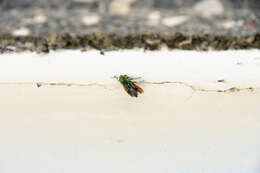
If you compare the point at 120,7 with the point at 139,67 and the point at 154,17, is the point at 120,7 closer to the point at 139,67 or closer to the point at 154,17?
the point at 154,17

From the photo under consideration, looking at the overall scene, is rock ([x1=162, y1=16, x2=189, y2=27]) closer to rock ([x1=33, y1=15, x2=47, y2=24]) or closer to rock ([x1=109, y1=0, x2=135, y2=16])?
rock ([x1=109, y1=0, x2=135, y2=16])

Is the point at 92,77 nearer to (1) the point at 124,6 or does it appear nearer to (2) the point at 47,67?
(2) the point at 47,67

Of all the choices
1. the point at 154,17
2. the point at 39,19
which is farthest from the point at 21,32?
the point at 154,17

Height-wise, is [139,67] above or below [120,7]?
below

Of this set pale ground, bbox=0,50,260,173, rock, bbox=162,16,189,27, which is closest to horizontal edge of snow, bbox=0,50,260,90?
pale ground, bbox=0,50,260,173

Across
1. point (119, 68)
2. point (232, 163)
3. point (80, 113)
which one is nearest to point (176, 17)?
point (119, 68)

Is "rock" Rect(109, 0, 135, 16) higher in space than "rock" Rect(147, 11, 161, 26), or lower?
higher

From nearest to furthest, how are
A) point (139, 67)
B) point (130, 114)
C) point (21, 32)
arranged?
1. point (21, 32)
2. point (139, 67)
3. point (130, 114)
